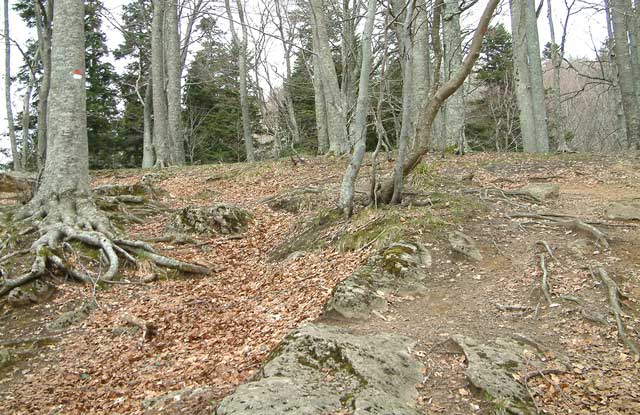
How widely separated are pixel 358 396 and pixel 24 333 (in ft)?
14.0

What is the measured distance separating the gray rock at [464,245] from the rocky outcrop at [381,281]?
41 centimetres

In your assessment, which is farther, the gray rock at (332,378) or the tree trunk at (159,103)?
the tree trunk at (159,103)

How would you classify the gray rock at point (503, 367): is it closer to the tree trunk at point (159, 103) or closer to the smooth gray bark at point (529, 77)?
the smooth gray bark at point (529, 77)

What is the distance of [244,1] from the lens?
66.0 ft

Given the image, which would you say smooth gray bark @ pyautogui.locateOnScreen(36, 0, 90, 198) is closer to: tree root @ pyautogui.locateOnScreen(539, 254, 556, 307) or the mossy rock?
the mossy rock

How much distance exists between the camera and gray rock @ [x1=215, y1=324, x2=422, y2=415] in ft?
10.0

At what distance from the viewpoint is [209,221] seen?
8445 millimetres

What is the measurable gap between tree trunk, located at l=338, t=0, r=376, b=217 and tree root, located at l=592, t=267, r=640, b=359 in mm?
3484

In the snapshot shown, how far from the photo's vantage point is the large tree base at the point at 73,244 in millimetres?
6316

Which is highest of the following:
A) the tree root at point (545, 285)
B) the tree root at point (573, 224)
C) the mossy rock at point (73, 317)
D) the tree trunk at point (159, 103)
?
the tree trunk at point (159, 103)

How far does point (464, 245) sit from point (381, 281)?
1.35m

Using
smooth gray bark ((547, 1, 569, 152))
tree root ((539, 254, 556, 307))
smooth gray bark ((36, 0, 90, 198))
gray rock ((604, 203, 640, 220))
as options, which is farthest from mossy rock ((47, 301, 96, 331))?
smooth gray bark ((547, 1, 569, 152))

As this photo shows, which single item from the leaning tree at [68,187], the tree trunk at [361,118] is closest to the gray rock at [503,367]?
the tree trunk at [361,118]

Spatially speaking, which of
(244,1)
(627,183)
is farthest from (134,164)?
(627,183)
